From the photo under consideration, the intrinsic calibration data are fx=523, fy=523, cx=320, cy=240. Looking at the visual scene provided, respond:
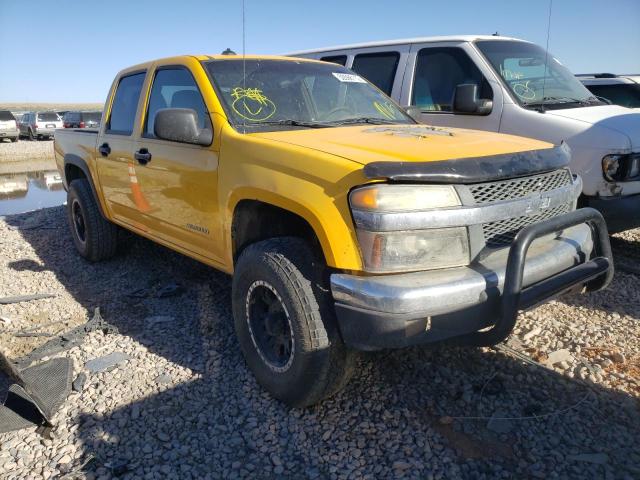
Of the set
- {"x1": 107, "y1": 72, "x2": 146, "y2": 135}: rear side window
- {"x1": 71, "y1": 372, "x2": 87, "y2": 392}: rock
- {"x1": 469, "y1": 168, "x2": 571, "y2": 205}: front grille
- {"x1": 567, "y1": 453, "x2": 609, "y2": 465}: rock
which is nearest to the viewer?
{"x1": 567, "y1": 453, "x2": 609, "y2": 465}: rock

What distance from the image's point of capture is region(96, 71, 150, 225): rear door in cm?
443

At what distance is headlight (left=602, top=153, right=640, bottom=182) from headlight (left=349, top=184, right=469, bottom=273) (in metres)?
2.68

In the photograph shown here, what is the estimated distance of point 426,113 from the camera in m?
5.62

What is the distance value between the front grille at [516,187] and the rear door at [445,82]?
92.8 inches

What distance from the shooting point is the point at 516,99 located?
5.04 m

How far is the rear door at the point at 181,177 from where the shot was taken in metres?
3.40

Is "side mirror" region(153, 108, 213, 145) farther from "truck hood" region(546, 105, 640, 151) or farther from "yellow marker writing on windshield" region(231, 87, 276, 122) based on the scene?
"truck hood" region(546, 105, 640, 151)

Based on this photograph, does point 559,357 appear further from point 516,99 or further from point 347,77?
point 516,99

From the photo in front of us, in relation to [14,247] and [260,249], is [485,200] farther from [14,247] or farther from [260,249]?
[14,247]

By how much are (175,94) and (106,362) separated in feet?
6.61

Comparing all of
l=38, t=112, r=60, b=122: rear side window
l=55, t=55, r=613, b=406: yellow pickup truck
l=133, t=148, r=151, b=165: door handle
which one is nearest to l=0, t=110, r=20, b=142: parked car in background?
l=38, t=112, r=60, b=122: rear side window

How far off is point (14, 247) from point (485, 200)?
596cm

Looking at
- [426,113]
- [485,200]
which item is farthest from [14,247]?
[485,200]

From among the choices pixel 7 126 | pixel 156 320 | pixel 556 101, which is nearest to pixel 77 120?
pixel 7 126
